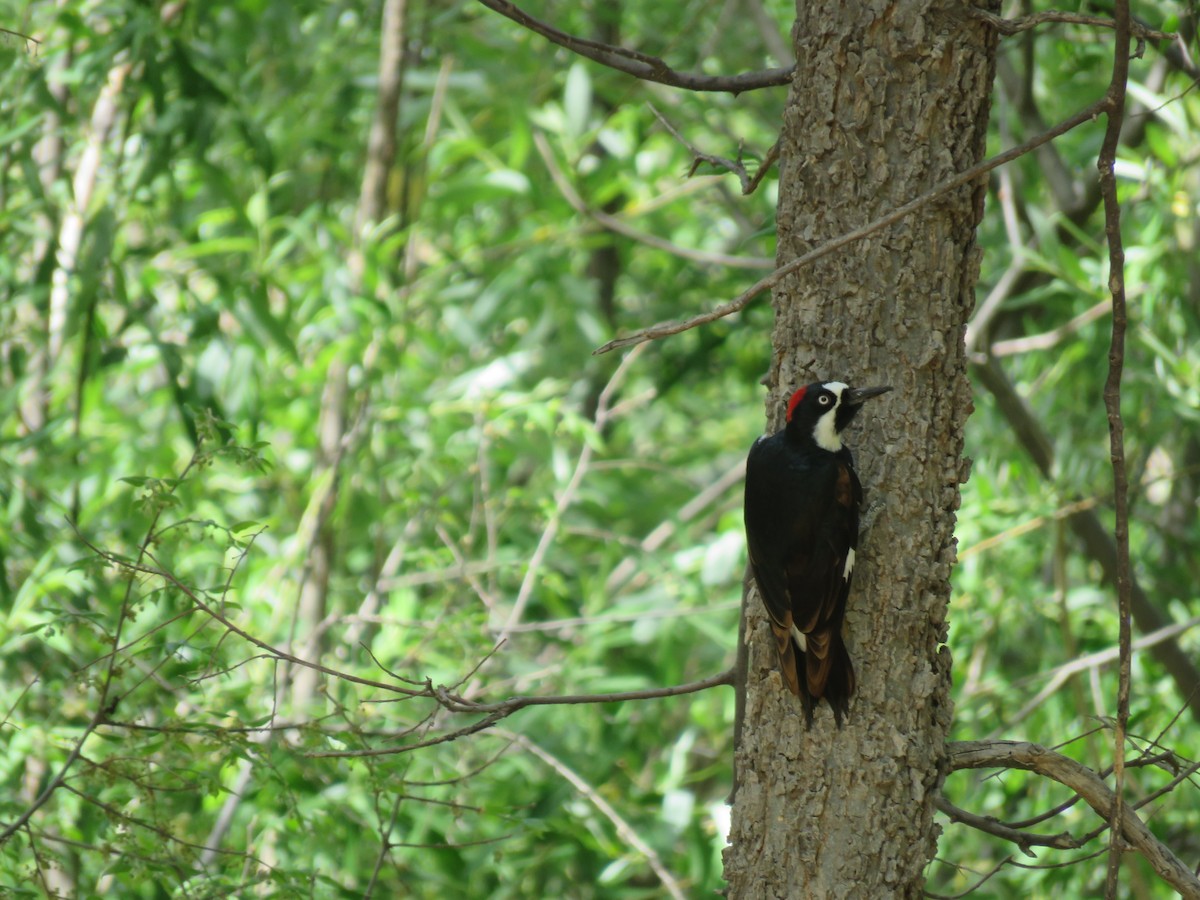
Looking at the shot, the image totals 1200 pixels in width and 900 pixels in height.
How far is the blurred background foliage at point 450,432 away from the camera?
320cm

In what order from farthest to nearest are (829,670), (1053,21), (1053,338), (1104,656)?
(1053,338) < (1104,656) < (829,670) < (1053,21)

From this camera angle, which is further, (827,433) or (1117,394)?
(827,433)

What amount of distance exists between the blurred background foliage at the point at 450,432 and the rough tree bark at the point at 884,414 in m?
0.86

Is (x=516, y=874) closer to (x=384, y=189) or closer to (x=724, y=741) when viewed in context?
(x=724, y=741)

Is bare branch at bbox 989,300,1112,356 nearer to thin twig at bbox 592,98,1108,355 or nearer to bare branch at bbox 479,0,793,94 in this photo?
bare branch at bbox 479,0,793,94

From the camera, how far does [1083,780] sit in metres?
1.71

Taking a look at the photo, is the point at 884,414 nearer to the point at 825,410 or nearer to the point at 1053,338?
the point at 825,410

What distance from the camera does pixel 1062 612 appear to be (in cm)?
367

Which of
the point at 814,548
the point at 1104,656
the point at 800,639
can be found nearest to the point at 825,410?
the point at 814,548

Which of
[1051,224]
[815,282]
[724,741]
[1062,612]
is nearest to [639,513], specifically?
[724,741]

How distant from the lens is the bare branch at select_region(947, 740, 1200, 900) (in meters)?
1.66

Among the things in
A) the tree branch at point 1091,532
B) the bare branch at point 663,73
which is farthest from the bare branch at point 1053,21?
the tree branch at point 1091,532

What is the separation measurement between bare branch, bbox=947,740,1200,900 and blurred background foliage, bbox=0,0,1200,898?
1.00 meters

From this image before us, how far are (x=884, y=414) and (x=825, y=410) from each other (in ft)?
0.30
